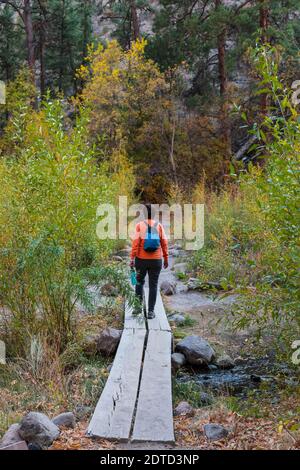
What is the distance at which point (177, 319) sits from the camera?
28.1ft

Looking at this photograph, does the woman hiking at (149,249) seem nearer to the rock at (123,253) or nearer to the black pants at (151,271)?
the black pants at (151,271)

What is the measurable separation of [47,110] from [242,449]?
15.1ft

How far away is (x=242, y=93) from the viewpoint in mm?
22219

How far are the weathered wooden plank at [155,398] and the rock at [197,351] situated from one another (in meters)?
0.32

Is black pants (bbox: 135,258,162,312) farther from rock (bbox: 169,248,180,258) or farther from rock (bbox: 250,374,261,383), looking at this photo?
rock (bbox: 169,248,180,258)

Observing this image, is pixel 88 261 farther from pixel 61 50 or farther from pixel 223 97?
pixel 61 50

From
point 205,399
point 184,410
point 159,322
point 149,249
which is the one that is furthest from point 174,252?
point 184,410

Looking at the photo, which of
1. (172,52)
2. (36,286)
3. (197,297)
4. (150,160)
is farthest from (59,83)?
(36,286)

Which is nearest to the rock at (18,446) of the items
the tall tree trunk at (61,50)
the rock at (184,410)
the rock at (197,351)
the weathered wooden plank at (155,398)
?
the weathered wooden plank at (155,398)

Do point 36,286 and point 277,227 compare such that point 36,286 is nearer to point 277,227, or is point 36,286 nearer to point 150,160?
point 277,227

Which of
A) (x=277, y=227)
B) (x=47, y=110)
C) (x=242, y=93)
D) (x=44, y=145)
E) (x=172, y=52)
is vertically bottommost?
(x=277, y=227)

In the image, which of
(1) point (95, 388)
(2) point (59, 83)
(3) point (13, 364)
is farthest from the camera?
(2) point (59, 83)

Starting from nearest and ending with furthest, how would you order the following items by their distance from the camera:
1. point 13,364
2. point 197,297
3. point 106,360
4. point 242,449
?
point 242,449 < point 13,364 < point 106,360 < point 197,297

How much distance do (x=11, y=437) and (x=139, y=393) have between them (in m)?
1.29
